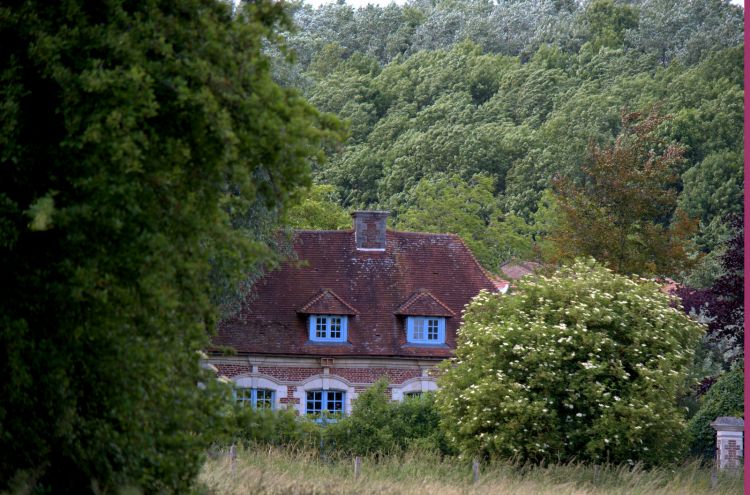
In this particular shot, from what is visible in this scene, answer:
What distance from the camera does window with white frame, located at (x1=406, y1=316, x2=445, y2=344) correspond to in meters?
35.2

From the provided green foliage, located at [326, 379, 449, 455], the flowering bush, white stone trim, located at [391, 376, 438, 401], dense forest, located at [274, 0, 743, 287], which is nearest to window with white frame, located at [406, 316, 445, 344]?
white stone trim, located at [391, 376, 438, 401]

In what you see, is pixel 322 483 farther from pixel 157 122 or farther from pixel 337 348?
pixel 337 348

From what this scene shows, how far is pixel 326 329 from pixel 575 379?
13.2 m

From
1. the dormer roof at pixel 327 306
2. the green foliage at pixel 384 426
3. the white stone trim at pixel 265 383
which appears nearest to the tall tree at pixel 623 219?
the dormer roof at pixel 327 306

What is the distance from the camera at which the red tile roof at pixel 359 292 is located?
3453 cm

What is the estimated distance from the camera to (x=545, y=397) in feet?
75.0

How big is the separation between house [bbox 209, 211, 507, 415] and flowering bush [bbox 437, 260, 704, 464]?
1009 centimetres

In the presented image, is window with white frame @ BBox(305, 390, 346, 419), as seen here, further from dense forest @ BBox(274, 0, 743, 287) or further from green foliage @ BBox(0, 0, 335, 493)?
green foliage @ BBox(0, 0, 335, 493)

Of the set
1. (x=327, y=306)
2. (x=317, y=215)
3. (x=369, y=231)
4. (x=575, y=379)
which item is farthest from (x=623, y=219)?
(x=575, y=379)

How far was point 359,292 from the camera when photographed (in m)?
36.1

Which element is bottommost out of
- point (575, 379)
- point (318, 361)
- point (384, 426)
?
point (384, 426)

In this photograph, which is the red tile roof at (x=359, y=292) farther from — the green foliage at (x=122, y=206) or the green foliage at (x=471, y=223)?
the green foliage at (x=122, y=206)

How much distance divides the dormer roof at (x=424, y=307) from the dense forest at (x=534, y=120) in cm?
595

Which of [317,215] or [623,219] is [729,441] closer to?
[623,219]
